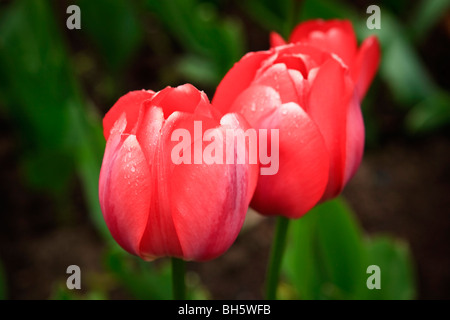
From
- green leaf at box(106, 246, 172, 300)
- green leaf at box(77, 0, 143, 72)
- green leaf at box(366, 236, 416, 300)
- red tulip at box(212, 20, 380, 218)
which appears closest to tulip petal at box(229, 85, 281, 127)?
red tulip at box(212, 20, 380, 218)

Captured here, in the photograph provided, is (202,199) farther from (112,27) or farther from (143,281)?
(112,27)

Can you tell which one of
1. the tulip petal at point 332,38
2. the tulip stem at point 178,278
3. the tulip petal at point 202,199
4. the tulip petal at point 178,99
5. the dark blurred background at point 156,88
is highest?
the dark blurred background at point 156,88

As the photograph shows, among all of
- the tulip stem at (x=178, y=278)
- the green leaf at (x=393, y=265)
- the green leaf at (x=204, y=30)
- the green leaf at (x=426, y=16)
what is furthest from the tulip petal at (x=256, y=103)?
the green leaf at (x=426, y=16)

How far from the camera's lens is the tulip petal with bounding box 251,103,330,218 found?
15.2 inches

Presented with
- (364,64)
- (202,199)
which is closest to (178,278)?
(202,199)

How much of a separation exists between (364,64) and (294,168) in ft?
0.42

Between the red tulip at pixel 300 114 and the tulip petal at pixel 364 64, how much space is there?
1.6 inches

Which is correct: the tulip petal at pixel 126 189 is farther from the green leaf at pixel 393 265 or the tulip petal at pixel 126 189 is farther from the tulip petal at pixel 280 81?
the green leaf at pixel 393 265

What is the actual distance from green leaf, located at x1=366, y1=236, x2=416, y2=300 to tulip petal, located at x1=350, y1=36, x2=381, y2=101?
332mm

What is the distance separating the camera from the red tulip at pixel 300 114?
1.27 ft

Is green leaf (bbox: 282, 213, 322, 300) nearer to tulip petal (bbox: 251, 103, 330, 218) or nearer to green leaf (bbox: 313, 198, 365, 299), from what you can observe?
green leaf (bbox: 313, 198, 365, 299)

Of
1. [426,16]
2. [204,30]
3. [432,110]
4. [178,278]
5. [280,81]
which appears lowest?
[178,278]

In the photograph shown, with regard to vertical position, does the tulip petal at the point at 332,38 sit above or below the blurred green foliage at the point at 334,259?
above

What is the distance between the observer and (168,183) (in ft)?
1.20
